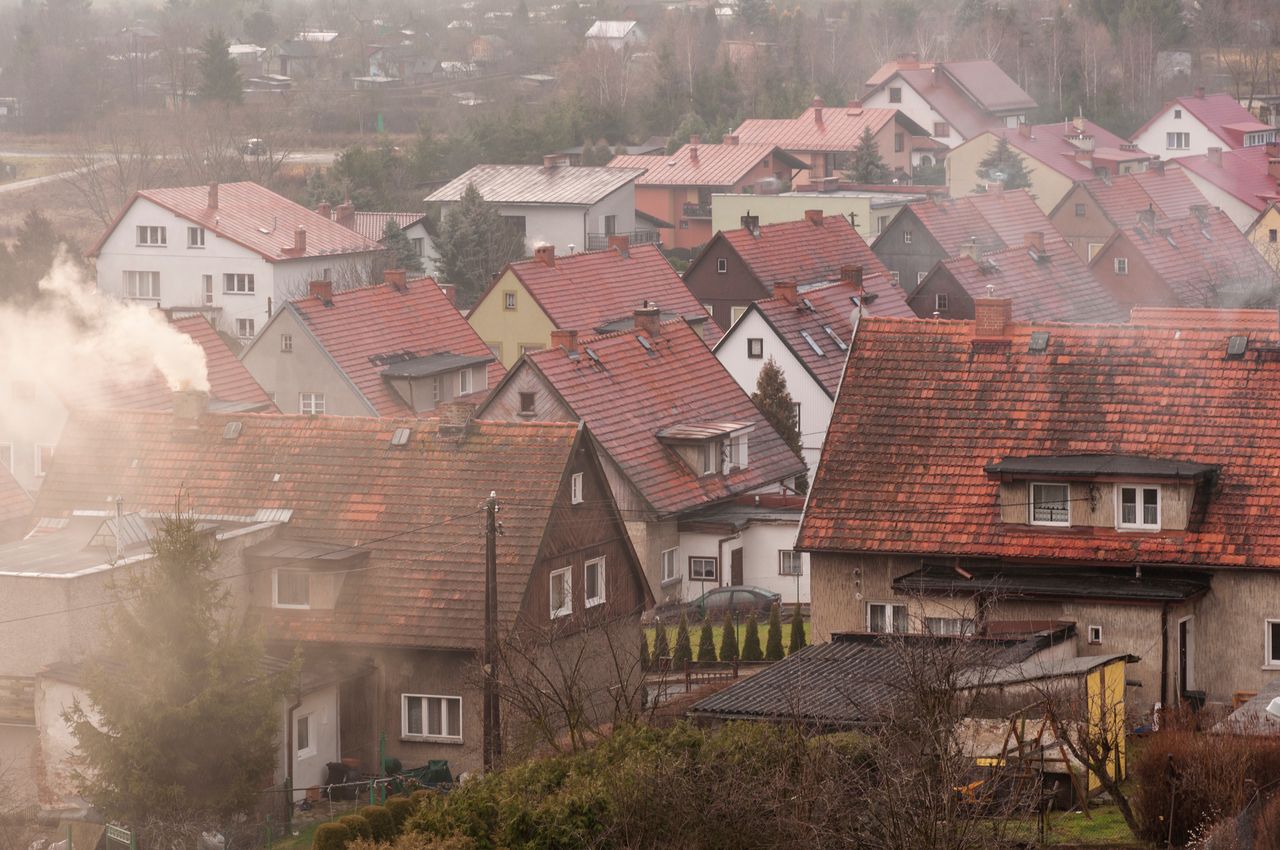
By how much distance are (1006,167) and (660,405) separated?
46.6 meters

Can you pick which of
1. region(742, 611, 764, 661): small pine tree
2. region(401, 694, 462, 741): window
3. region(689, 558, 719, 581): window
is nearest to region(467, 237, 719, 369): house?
region(689, 558, 719, 581): window

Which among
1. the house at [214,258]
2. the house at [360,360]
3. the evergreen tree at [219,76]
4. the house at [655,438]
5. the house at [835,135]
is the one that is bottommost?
the house at [655,438]

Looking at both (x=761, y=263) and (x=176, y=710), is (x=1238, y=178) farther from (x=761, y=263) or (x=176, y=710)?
(x=176, y=710)

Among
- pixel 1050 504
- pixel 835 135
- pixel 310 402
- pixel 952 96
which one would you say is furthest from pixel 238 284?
pixel 952 96

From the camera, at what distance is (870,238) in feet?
267

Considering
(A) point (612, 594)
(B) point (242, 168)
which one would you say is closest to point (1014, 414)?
(A) point (612, 594)

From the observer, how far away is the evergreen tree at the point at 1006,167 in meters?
89.6

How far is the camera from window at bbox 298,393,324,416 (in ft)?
177

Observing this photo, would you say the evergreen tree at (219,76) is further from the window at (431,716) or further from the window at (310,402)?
the window at (431,716)

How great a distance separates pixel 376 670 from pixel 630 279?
96.4 feet

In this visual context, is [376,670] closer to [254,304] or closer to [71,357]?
[71,357]

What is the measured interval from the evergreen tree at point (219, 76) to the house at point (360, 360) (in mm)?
54468

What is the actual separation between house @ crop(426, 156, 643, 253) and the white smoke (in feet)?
122

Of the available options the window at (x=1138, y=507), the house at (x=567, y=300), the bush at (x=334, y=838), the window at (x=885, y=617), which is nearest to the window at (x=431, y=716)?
the window at (x=885, y=617)
